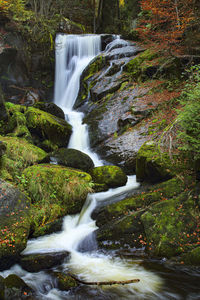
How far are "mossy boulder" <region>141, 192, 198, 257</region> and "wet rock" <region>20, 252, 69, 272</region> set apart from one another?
70.3 inches

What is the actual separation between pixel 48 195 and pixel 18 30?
12172mm

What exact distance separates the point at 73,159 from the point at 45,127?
2.30m

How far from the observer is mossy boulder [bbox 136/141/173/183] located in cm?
574

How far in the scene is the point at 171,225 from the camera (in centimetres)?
429

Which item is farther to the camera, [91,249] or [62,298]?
[91,249]

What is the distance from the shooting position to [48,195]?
5.70m

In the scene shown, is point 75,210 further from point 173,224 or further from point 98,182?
point 173,224

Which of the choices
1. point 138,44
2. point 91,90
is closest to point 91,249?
point 91,90

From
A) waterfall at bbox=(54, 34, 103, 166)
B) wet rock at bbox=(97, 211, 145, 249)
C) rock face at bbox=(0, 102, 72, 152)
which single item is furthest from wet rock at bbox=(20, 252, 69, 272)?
waterfall at bbox=(54, 34, 103, 166)

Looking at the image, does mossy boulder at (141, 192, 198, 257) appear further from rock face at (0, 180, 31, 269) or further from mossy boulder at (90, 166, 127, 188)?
rock face at (0, 180, 31, 269)

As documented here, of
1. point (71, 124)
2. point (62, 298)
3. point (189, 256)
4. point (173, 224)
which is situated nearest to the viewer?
point (62, 298)

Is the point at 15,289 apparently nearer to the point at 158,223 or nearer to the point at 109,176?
the point at 158,223

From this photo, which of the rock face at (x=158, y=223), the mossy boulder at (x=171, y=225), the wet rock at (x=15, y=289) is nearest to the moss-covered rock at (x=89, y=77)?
the rock face at (x=158, y=223)

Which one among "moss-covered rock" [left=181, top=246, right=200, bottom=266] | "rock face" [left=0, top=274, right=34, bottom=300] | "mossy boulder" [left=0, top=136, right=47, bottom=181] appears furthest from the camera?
"mossy boulder" [left=0, top=136, right=47, bottom=181]
